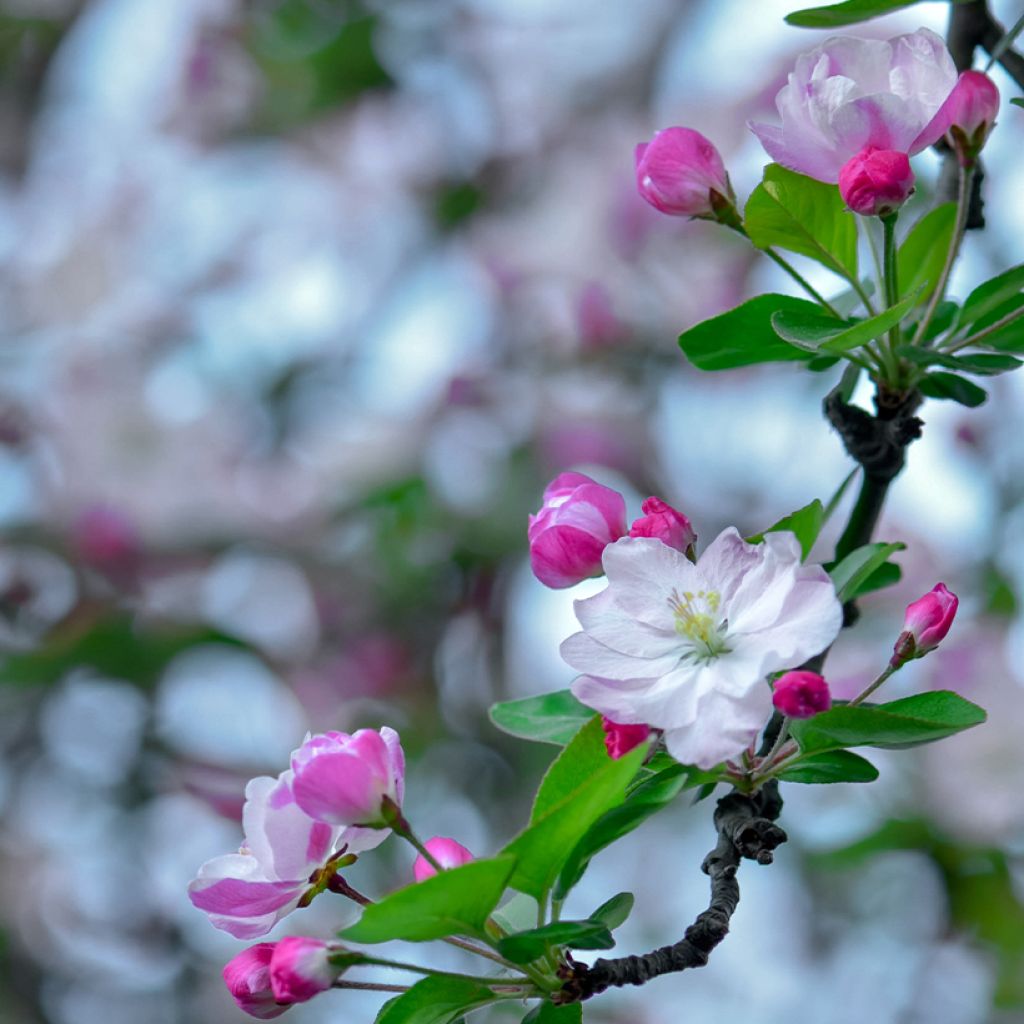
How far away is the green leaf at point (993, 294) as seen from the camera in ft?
2.54

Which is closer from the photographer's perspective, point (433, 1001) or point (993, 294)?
point (433, 1001)

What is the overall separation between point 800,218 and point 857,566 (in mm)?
210

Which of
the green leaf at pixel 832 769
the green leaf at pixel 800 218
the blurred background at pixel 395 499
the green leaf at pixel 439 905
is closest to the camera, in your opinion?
the green leaf at pixel 439 905

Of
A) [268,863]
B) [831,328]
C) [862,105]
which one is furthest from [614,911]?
[862,105]

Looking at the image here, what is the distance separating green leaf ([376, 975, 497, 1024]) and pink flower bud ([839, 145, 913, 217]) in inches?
17.2

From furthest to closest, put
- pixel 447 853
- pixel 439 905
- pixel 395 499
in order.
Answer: pixel 395 499, pixel 447 853, pixel 439 905

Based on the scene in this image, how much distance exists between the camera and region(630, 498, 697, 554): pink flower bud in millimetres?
720

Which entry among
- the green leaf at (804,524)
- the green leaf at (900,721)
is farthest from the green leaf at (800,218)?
the green leaf at (900,721)

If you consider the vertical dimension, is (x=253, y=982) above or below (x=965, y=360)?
below

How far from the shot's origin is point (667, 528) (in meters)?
0.72

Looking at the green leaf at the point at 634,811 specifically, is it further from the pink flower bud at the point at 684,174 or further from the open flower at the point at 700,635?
the pink flower bud at the point at 684,174

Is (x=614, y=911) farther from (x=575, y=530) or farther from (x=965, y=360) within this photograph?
(x=965, y=360)

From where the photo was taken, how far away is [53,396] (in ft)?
9.54

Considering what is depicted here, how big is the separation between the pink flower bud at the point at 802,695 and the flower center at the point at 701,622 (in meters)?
0.06
